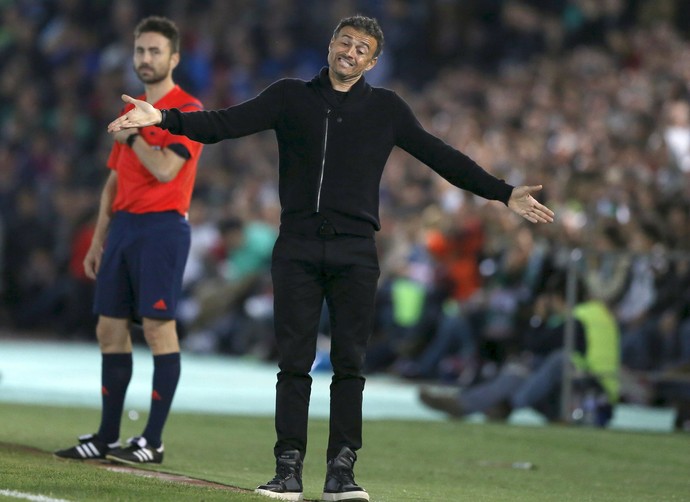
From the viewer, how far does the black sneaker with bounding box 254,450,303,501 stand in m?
6.79

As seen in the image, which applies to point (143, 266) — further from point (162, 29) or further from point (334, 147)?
point (334, 147)

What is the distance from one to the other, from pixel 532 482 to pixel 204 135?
304 cm

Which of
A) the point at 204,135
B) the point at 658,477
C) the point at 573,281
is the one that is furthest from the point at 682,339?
the point at 204,135

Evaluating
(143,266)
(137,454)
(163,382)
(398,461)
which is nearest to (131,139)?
(143,266)

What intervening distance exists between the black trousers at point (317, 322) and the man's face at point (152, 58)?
6.60 ft

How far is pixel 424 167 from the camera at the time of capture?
66.4ft

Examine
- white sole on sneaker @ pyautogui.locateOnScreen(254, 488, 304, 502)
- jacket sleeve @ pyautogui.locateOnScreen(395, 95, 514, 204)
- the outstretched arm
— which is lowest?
white sole on sneaker @ pyautogui.locateOnScreen(254, 488, 304, 502)

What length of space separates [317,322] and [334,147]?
794 millimetres

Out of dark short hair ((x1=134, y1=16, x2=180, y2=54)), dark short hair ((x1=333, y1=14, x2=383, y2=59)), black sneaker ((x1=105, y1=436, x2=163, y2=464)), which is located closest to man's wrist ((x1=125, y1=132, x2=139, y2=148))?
dark short hair ((x1=134, y1=16, x2=180, y2=54))

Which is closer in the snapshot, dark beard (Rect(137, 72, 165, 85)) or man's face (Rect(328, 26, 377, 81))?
man's face (Rect(328, 26, 377, 81))

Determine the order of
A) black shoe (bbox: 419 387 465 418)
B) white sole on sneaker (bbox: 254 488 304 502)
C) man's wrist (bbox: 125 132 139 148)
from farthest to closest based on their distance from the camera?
black shoe (bbox: 419 387 465 418)
man's wrist (bbox: 125 132 139 148)
white sole on sneaker (bbox: 254 488 304 502)

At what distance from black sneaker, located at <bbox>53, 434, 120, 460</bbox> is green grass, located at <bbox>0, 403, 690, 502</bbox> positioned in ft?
0.38

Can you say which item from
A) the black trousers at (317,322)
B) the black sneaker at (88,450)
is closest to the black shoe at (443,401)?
the black sneaker at (88,450)

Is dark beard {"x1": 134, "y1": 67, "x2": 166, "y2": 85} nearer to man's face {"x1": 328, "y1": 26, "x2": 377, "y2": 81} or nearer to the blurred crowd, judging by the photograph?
man's face {"x1": 328, "y1": 26, "x2": 377, "y2": 81}
